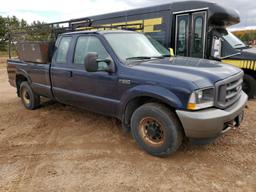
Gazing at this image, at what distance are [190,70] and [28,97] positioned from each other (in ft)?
15.0

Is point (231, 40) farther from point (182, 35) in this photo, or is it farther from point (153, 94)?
point (153, 94)

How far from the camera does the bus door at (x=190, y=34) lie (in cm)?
739

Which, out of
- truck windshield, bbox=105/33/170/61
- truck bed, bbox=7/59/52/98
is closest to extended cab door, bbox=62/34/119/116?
truck windshield, bbox=105/33/170/61

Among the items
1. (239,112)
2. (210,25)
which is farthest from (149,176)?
(210,25)

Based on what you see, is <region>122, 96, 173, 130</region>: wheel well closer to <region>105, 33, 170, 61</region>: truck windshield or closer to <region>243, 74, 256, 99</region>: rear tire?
<region>105, 33, 170, 61</region>: truck windshield

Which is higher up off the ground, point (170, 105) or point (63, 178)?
point (170, 105)

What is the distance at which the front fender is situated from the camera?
330cm

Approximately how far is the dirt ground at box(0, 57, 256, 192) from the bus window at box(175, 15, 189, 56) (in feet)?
11.4

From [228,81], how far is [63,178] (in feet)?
8.33

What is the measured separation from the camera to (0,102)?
756cm

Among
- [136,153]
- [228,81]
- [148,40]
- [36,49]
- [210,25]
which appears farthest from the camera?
[210,25]

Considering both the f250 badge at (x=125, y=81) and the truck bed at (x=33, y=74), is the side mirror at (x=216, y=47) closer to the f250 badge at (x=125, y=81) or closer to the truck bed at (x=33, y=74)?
the f250 badge at (x=125, y=81)

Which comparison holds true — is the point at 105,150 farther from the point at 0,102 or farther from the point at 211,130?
the point at 0,102

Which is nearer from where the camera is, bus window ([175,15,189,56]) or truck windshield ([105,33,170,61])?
truck windshield ([105,33,170,61])
